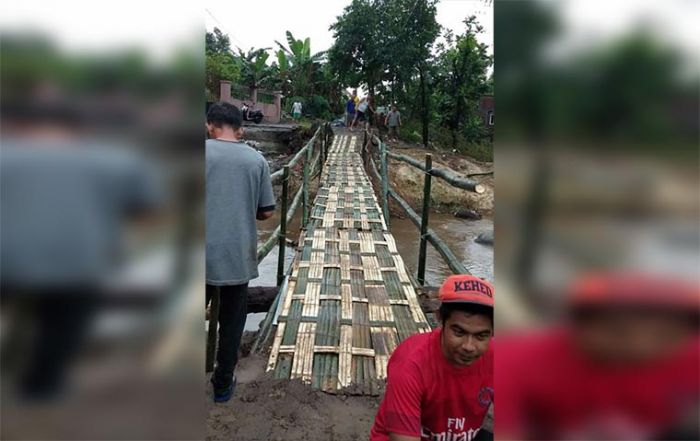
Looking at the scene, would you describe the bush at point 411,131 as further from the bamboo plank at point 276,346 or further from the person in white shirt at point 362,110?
the bamboo plank at point 276,346

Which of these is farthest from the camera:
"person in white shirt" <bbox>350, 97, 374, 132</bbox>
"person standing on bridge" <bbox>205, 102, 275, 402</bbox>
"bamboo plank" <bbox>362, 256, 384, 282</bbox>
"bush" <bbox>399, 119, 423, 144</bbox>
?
"person in white shirt" <bbox>350, 97, 374, 132</bbox>

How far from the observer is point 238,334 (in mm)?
1561

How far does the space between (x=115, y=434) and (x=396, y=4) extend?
424 inches

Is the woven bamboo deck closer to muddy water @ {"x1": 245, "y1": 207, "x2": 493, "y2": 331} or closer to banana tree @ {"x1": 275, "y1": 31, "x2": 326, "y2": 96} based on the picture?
muddy water @ {"x1": 245, "y1": 207, "x2": 493, "y2": 331}

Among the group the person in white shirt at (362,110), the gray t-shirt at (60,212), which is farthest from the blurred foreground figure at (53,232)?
the person in white shirt at (362,110)

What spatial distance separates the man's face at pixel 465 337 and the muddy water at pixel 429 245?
223 cm

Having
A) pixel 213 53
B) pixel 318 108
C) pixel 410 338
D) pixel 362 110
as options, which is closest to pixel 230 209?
pixel 213 53

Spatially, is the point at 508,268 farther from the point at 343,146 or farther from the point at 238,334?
the point at 343,146

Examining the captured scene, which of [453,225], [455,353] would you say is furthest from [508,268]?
[453,225]

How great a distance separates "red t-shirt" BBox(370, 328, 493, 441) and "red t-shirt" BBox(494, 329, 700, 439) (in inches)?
31.5

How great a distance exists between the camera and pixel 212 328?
154 cm

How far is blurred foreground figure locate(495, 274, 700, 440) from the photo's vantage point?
0.73 ft

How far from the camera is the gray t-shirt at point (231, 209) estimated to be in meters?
1.31

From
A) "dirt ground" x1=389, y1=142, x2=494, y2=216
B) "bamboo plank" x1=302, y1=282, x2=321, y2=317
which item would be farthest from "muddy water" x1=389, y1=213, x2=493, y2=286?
"bamboo plank" x1=302, y1=282, x2=321, y2=317
